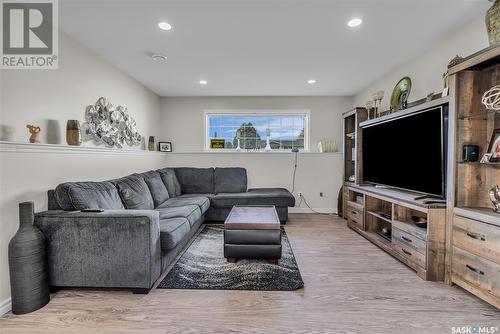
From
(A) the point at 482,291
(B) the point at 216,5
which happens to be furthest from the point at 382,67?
(A) the point at 482,291

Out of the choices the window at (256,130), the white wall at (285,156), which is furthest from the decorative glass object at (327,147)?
the window at (256,130)

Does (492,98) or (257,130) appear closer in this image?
(492,98)

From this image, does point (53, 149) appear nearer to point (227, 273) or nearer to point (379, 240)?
point (227, 273)

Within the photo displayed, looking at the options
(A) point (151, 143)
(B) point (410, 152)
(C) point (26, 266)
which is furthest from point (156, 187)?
(B) point (410, 152)

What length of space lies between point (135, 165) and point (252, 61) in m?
2.39

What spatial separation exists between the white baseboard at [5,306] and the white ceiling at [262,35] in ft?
7.63

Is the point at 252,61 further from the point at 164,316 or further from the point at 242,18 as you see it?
the point at 164,316

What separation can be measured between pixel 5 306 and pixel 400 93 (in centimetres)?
457

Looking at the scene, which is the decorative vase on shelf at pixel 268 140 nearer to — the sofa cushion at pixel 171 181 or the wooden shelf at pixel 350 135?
the wooden shelf at pixel 350 135

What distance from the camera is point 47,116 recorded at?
2287mm

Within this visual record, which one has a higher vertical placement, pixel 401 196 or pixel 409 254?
pixel 401 196

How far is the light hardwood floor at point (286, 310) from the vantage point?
1.62 m

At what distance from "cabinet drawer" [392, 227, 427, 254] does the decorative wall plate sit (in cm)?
162

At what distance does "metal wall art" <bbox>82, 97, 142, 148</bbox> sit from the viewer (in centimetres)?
289
